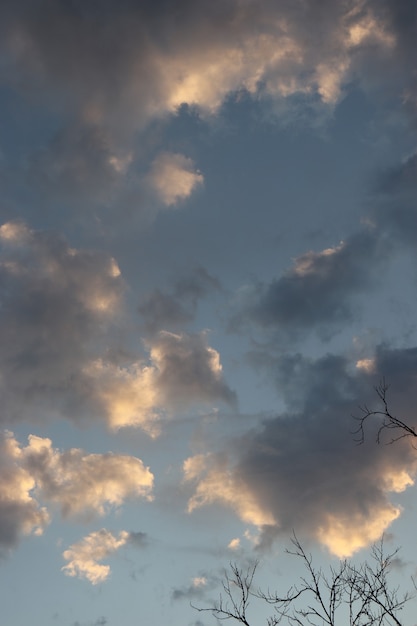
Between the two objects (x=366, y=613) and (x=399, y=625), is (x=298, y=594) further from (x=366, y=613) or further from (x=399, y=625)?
(x=366, y=613)

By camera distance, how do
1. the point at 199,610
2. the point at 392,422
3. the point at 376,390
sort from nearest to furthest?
the point at 392,422
the point at 376,390
the point at 199,610

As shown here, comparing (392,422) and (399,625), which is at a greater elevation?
(392,422)

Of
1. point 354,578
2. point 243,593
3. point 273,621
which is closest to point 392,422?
point 354,578

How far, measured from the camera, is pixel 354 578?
24359mm

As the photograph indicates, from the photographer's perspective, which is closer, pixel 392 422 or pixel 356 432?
pixel 392 422

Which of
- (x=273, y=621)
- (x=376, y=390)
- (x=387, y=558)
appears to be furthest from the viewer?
(x=273, y=621)

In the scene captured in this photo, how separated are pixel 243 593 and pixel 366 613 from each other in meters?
5.04

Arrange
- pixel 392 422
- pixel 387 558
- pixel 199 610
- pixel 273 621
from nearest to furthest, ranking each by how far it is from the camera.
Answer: pixel 392 422, pixel 199 610, pixel 387 558, pixel 273 621

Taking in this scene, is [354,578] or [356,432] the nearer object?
[356,432]

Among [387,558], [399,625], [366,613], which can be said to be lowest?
[399,625]

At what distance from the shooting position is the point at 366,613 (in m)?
25.0

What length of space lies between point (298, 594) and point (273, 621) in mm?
9934

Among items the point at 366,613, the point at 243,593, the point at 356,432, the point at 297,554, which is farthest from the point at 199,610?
the point at 356,432

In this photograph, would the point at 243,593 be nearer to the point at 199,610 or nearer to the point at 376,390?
the point at 199,610
